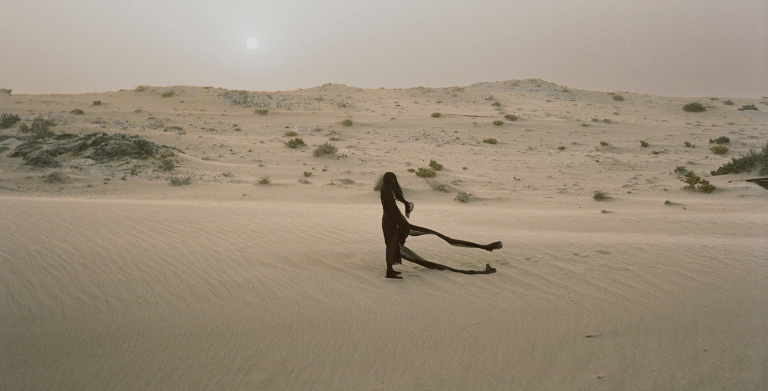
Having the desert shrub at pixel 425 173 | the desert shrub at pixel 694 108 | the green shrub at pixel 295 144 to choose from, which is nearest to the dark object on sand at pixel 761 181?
the desert shrub at pixel 425 173

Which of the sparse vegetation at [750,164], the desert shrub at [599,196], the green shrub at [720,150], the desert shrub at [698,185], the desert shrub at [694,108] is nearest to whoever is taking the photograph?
the desert shrub at [599,196]

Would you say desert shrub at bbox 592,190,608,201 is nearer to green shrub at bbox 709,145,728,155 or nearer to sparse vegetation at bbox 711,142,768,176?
sparse vegetation at bbox 711,142,768,176

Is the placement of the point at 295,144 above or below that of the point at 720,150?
below

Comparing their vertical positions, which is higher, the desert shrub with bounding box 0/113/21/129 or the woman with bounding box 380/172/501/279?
the desert shrub with bounding box 0/113/21/129

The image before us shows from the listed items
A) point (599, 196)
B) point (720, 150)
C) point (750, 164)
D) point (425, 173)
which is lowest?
point (599, 196)

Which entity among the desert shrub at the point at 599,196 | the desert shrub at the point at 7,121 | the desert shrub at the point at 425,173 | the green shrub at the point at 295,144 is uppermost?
the desert shrub at the point at 7,121

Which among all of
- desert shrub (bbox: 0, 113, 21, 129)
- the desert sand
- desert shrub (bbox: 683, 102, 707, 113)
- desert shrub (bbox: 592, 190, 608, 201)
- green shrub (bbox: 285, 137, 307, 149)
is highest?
desert shrub (bbox: 683, 102, 707, 113)

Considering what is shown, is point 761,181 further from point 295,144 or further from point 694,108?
point 694,108

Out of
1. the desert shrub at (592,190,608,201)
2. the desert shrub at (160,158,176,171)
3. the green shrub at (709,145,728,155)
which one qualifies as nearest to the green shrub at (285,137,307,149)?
the desert shrub at (160,158,176,171)

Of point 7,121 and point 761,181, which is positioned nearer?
point 761,181

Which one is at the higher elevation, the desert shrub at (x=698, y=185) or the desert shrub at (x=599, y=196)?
the desert shrub at (x=698, y=185)

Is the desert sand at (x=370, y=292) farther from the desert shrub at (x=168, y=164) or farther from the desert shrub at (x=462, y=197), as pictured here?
the desert shrub at (x=168, y=164)

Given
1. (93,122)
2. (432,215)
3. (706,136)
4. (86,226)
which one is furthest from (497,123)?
(86,226)

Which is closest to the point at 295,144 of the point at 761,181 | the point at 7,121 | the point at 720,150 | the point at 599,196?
the point at 7,121
